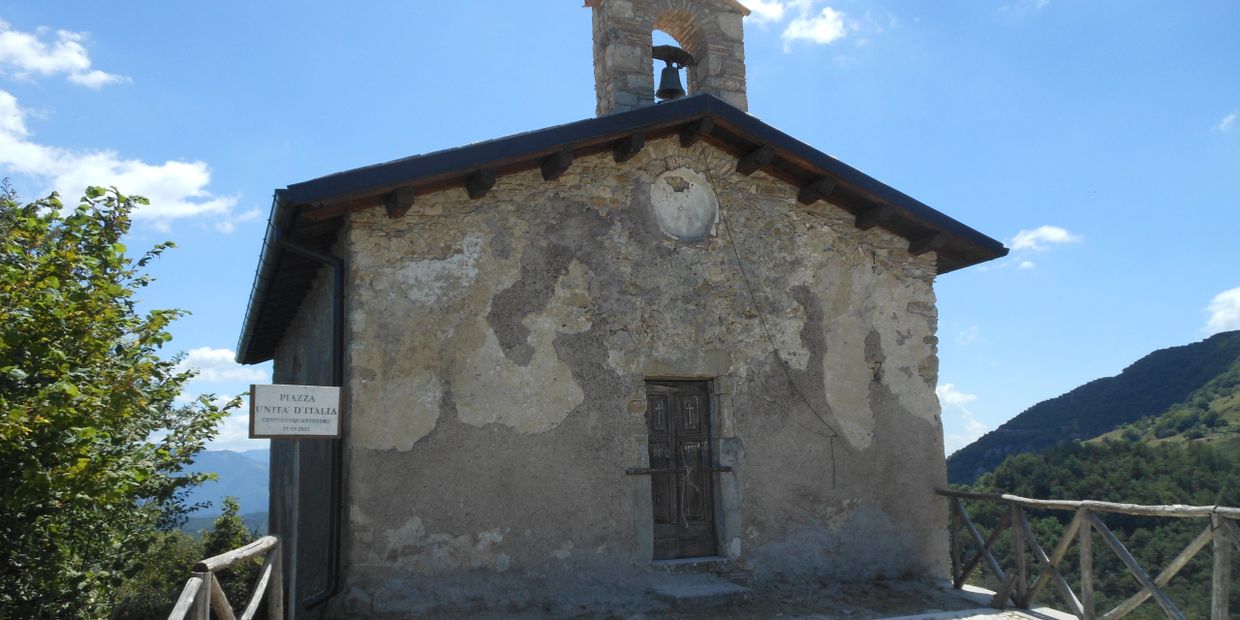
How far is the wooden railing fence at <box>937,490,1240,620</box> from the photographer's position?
5727 millimetres

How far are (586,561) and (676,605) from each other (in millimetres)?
766

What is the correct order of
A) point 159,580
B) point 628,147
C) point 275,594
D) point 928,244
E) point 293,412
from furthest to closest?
point 159,580 < point 928,244 < point 628,147 < point 293,412 < point 275,594

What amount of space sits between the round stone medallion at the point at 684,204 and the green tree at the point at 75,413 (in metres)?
4.25

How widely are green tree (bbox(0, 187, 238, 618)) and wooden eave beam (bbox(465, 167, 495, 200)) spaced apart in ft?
8.78

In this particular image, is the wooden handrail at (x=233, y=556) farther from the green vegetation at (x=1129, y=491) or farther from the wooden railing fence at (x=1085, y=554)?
the green vegetation at (x=1129, y=491)

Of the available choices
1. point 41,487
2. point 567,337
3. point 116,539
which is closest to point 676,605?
point 567,337

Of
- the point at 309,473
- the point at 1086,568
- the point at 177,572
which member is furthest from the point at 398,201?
the point at 177,572

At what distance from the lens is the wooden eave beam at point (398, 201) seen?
677cm

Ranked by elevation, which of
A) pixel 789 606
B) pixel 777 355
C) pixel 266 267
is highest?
pixel 266 267

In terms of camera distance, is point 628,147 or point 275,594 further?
point 628,147

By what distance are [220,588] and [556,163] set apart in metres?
4.08

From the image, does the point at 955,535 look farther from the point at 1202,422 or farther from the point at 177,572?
the point at 1202,422

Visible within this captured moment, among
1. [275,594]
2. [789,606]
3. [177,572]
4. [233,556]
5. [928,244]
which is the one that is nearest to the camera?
[233,556]

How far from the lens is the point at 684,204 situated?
8.15 m
